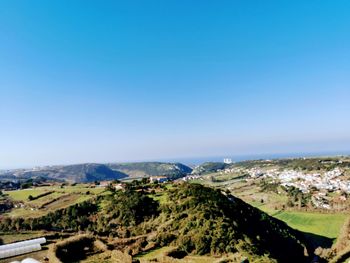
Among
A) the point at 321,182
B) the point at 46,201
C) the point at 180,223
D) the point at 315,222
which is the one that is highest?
the point at 180,223

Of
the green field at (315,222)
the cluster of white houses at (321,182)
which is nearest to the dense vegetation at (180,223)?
the green field at (315,222)

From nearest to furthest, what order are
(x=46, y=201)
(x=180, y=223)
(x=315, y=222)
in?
(x=180, y=223) < (x=46, y=201) < (x=315, y=222)

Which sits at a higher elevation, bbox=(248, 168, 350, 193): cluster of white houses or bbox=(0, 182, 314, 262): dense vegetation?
bbox=(0, 182, 314, 262): dense vegetation

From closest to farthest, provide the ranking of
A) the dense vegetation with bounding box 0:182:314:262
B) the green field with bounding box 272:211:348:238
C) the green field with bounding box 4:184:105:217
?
the dense vegetation with bounding box 0:182:314:262, the green field with bounding box 4:184:105:217, the green field with bounding box 272:211:348:238

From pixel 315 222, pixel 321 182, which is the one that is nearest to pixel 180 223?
pixel 315 222

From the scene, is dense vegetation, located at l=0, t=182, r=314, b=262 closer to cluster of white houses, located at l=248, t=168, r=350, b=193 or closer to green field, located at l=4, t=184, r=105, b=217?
green field, located at l=4, t=184, r=105, b=217

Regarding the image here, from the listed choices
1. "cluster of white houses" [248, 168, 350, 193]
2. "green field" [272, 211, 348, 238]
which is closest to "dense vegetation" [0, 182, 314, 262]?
"green field" [272, 211, 348, 238]

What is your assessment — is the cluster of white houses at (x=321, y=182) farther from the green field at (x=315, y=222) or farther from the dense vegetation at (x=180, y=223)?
the dense vegetation at (x=180, y=223)

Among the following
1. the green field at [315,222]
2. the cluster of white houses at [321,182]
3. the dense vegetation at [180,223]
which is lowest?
the green field at [315,222]

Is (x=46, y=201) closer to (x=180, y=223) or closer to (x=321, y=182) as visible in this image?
(x=180, y=223)

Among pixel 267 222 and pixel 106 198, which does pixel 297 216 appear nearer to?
pixel 267 222

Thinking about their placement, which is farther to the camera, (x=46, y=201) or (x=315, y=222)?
(x=315, y=222)
